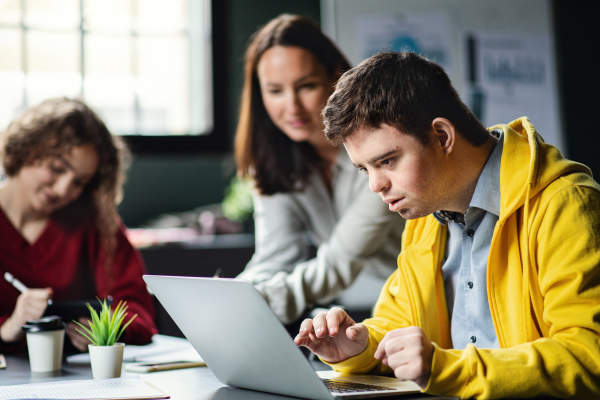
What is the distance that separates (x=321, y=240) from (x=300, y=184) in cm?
23

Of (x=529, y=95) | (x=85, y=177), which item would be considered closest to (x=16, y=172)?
(x=85, y=177)

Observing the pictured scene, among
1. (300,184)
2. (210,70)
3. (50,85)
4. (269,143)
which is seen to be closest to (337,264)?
(300,184)

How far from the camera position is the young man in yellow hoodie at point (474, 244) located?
85cm

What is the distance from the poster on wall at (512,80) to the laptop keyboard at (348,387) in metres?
2.48

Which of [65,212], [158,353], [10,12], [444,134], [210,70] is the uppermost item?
[10,12]

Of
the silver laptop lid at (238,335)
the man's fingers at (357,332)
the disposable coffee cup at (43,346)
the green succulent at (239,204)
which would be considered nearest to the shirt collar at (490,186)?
the man's fingers at (357,332)

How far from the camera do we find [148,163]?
369 cm

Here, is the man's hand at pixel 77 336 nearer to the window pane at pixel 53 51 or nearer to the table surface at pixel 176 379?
the table surface at pixel 176 379

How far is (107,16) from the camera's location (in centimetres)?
372

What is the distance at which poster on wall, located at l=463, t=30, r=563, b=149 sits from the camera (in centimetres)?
324

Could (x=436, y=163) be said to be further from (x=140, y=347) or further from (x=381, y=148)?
(x=140, y=347)

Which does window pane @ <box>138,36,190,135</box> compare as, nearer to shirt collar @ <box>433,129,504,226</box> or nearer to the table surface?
the table surface

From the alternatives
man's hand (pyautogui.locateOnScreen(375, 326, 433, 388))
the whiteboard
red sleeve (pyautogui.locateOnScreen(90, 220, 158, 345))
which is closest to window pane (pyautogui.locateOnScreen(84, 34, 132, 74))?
the whiteboard

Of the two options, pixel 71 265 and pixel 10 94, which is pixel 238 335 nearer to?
pixel 71 265
